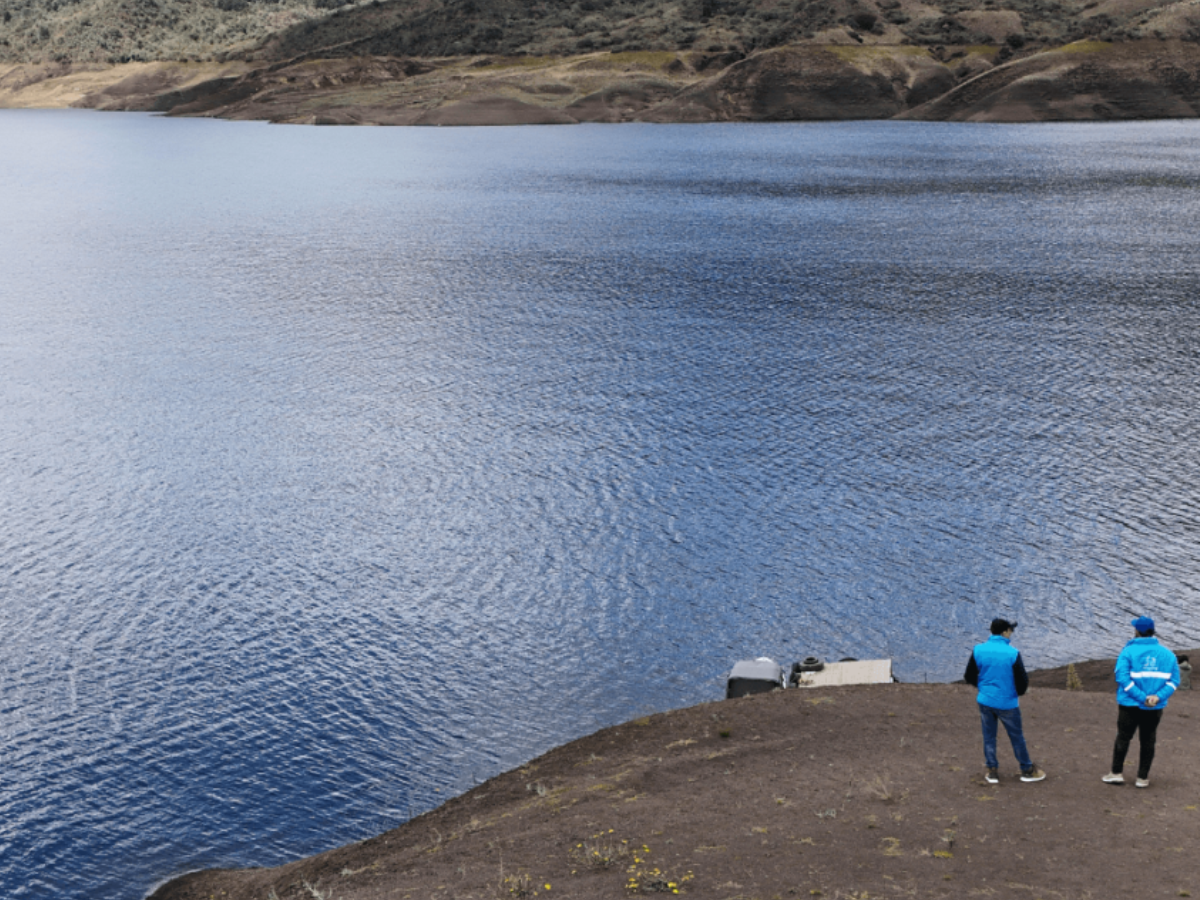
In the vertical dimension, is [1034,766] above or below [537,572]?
above

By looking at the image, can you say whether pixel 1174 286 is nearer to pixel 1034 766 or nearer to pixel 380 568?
pixel 380 568

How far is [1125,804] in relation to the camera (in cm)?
2122

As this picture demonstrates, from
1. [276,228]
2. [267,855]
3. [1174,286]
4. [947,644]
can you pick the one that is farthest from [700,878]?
[276,228]

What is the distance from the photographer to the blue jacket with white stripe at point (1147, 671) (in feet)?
66.5

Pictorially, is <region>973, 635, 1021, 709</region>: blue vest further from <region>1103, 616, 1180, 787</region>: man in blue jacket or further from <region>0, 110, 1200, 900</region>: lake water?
<region>0, 110, 1200, 900</region>: lake water

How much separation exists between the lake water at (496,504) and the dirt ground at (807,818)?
3733mm

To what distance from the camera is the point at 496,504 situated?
4822cm

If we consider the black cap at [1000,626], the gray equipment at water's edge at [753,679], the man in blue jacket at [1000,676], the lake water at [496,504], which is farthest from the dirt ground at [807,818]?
the lake water at [496,504]

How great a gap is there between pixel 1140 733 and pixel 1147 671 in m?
1.42

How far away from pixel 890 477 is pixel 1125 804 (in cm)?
2958

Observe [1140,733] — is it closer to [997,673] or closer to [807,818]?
[997,673]

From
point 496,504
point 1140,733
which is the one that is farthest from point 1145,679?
point 496,504

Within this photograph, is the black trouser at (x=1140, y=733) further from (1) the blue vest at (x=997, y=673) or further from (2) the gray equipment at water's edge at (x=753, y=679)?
(2) the gray equipment at water's edge at (x=753, y=679)

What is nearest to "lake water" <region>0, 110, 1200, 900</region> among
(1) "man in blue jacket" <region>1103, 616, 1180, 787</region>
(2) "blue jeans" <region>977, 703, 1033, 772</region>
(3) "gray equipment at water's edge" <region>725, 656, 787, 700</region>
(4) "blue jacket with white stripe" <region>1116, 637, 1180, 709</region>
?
(3) "gray equipment at water's edge" <region>725, 656, 787, 700</region>
